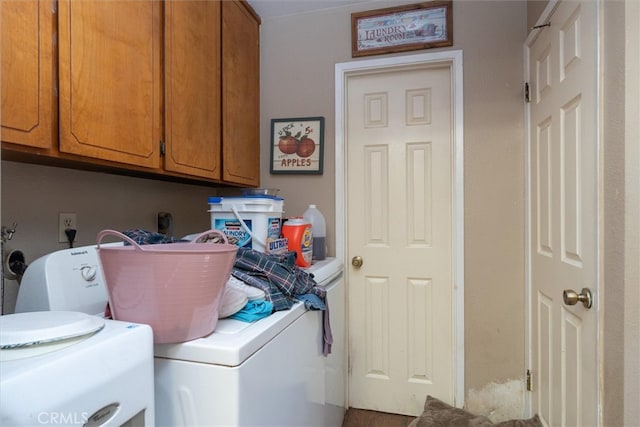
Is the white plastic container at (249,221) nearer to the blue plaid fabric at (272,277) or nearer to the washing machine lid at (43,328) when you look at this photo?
the blue plaid fabric at (272,277)

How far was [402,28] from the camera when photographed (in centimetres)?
187

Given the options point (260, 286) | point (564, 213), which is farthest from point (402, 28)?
point (260, 286)

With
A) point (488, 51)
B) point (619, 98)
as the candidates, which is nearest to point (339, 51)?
point (488, 51)

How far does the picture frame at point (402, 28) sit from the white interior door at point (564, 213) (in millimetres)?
478

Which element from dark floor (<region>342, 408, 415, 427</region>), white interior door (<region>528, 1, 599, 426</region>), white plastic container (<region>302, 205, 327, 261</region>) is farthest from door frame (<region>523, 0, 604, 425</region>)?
white plastic container (<region>302, 205, 327, 261</region>)

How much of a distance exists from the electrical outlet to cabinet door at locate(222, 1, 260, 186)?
656mm

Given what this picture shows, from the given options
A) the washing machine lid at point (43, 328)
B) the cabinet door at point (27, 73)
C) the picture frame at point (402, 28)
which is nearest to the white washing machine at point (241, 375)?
the washing machine lid at point (43, 328)

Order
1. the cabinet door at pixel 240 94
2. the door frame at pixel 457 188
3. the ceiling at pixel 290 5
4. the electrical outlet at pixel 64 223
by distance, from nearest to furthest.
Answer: the electrical outlet at pixel 64 223, the cabinet door at pixel 240 94, the door frame at pixel 457 188, the ceiling at pixel 290 5

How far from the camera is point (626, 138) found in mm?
881

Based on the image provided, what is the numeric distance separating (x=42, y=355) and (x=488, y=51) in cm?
216

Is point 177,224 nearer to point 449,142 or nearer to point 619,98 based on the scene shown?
point 449,142

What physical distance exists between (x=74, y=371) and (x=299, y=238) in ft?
3.57

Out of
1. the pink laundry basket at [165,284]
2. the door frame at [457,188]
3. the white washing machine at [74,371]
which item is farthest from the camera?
the door frame at [457,188]

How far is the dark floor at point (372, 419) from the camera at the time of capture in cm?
185
